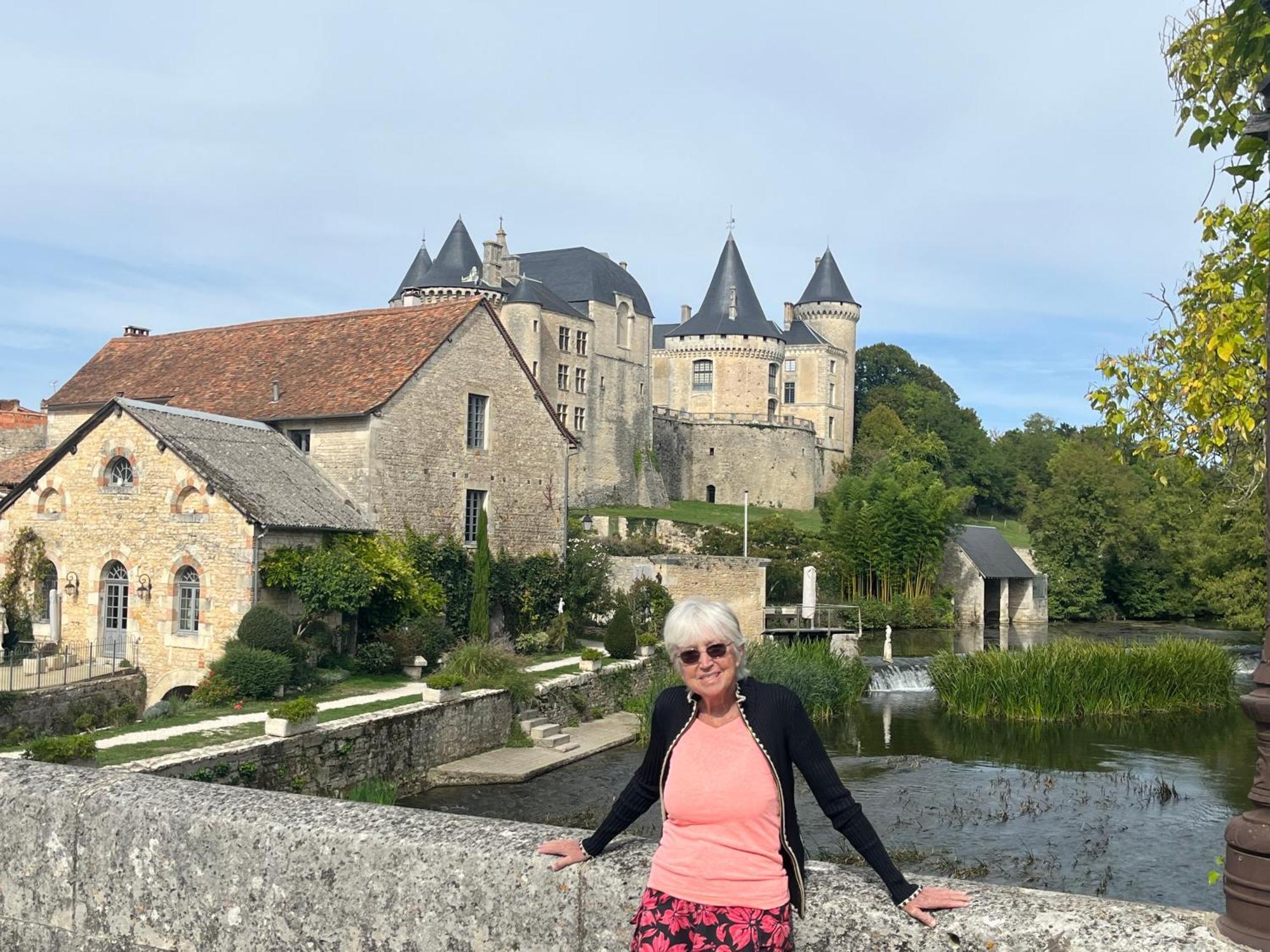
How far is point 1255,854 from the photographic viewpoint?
3137 millimetres

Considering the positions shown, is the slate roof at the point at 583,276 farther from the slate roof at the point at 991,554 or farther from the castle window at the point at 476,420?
the castle window at the point at 476,420

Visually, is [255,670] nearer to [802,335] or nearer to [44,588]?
[44,588]

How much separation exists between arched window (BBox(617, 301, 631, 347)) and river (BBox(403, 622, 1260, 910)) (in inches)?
1590

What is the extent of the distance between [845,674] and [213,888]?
20851 mm

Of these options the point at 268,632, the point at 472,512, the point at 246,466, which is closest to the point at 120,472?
the point at 246,466

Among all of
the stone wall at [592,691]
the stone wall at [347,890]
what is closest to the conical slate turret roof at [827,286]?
the stone wall at [592,691]

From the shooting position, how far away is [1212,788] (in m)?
17.2

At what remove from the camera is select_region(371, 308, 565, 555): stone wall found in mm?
24219

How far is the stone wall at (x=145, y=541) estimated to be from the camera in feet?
65.7

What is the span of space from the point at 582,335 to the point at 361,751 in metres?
44.9

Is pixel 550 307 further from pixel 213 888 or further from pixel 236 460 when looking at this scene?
pixel 213 888

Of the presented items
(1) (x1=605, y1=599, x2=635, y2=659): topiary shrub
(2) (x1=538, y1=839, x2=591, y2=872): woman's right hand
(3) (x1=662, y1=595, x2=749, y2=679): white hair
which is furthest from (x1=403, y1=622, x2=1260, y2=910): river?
(3) (x1=662, y1=595, x2=749, y2=679): white hair

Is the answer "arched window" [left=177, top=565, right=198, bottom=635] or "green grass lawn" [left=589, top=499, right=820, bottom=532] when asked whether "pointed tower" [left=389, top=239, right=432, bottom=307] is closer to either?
"green grass lawn" [left=589, top=499, right=820, bottom=532]

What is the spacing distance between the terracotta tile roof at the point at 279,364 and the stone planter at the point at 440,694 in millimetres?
7347
